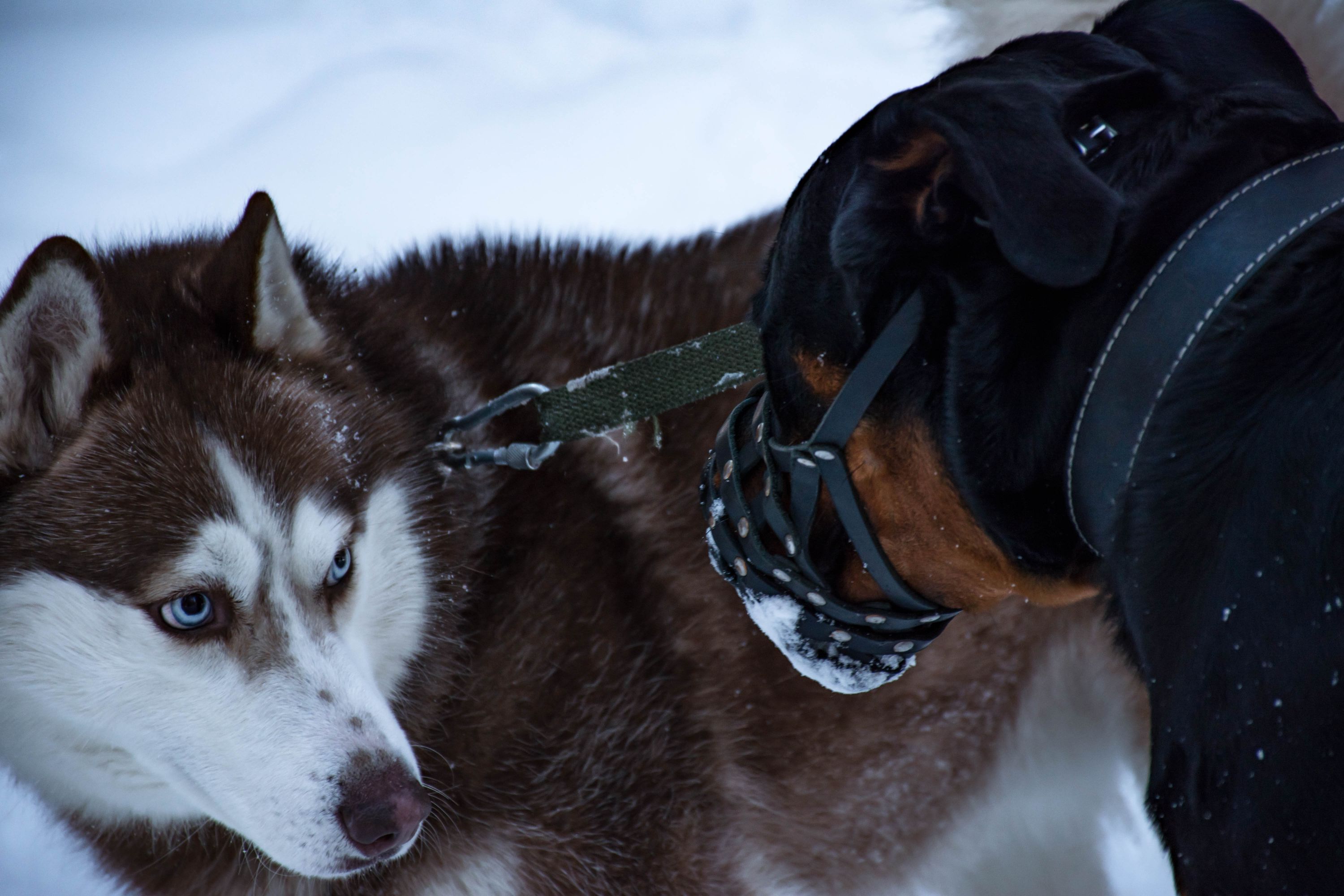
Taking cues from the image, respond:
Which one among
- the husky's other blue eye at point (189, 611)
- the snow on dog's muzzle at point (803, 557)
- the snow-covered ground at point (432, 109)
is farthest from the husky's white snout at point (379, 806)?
the snow-covered ground at point (432, 109)

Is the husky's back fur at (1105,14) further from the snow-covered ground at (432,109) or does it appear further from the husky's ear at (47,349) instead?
the husky's ear at (47,349)

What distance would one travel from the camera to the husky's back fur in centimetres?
220

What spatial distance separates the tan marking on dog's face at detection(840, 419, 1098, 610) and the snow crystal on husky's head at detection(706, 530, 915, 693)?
22cm

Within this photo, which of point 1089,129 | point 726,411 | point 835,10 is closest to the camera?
point 1089,129

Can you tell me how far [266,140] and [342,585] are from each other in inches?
75.8

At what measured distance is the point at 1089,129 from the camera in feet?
3.68

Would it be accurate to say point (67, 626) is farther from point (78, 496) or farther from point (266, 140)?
point (266, 140)

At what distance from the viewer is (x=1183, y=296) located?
967mm

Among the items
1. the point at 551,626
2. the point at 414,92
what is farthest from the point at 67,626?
the point at 414,92

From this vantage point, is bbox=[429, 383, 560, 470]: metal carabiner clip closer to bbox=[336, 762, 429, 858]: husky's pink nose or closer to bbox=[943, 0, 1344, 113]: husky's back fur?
bbox=[336, 762, 429, 858]: husky's pink nose

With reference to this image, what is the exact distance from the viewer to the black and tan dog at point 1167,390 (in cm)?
95

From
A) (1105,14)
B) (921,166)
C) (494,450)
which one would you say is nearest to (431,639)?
(494,450)

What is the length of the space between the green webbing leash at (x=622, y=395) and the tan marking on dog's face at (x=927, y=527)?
1.91 feet

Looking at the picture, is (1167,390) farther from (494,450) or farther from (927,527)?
(494,450)
